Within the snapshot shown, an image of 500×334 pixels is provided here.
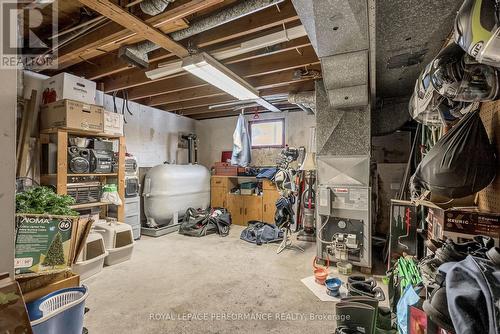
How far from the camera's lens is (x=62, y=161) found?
3.04 meters

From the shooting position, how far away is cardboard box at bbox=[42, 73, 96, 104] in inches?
124

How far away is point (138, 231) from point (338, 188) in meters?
3.42

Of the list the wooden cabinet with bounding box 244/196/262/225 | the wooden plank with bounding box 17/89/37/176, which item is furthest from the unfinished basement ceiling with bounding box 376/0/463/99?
the wooden plank with bounding box 17/89/37/176

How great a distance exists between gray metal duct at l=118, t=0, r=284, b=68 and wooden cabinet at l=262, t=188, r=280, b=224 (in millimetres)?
3288

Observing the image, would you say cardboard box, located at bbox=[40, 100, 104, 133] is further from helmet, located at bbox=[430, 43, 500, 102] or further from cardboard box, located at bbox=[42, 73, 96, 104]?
helmet, located at bbox=[430, 43, 500, 102]

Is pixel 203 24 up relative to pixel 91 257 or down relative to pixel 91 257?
up

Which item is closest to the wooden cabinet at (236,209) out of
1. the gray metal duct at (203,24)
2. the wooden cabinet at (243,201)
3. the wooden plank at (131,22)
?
the wooden cabinet at (243,201)

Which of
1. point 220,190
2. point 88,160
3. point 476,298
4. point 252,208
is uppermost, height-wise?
point 88,160

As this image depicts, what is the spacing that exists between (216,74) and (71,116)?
76.2 inches

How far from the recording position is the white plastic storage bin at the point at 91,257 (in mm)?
2609

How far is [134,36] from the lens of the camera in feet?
7.64

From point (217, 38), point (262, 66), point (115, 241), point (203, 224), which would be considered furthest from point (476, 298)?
point (203, 224)

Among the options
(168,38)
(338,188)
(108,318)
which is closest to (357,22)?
(168,38)

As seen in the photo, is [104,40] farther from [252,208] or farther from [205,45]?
[252,208]
